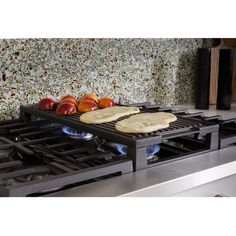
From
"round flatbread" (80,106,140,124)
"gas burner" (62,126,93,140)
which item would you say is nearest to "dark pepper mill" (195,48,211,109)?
"round flatbread" (80,106,140,124)

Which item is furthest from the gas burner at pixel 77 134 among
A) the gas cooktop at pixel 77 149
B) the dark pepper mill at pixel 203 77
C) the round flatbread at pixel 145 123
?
the dark pepper mill at pixel 203 77

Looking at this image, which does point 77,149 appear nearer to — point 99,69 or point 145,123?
point 145,123

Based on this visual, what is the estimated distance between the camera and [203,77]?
1.59 m

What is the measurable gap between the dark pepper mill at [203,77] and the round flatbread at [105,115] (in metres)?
0.52

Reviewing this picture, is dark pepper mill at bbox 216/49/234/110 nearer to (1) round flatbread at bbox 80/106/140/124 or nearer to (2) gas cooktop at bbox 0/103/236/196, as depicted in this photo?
(2) gas cooktop at bbox 0/103/236/196

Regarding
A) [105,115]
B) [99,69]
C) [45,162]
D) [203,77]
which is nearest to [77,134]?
[105,115]

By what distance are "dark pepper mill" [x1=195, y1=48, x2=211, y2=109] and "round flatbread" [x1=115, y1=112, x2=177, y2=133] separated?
567mm

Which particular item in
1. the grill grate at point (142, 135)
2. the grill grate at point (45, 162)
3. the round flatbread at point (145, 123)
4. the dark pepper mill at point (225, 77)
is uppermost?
the dark pepper mill at point (225, 77)

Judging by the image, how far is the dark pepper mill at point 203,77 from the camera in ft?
5.18

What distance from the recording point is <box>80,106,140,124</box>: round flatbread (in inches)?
40.5

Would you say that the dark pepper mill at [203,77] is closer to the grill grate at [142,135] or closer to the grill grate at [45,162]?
the grill grate at [142,135]

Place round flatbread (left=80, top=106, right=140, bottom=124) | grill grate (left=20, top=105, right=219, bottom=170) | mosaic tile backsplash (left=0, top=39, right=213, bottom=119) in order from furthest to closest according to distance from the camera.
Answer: mosaic tile backsplash (left=0, top=39, right=213, bottom=119), round flatbread (left=80, top=106, right=140, bottom=124), grill grate (left=20, top=105, right=219, bottom=170)
